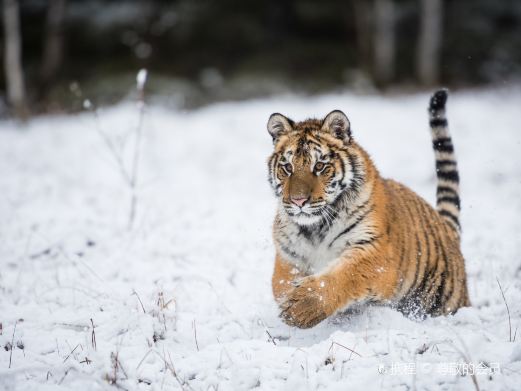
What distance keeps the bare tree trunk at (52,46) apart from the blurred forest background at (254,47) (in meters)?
0.04

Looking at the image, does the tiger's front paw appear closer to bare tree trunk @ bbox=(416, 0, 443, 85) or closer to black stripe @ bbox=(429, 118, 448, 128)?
black stripe @ bbox=(429, 118, 448, 128)

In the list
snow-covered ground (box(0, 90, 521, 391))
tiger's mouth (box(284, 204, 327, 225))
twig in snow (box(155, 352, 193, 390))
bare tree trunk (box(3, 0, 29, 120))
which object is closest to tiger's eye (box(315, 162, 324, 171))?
tiger's mouth (box(284, 204, 327, 225))

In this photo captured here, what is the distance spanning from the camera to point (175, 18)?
19.0 metres

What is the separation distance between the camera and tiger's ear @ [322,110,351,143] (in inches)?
149

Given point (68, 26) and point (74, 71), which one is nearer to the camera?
point (74, 71)

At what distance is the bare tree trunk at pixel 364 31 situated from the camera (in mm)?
17828

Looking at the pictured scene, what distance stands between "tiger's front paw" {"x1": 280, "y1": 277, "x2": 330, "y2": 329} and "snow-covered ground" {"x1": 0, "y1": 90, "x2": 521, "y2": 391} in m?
0.15

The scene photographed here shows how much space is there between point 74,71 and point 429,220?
16211mm

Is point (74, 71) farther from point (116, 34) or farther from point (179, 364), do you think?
point (179, 364)

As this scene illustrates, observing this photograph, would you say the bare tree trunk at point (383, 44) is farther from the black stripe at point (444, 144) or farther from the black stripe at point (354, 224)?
the black stripe at point (354, 224)

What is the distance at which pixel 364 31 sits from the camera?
18.2 m

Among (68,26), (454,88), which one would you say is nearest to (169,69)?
(68,26)

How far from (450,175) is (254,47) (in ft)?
52.3

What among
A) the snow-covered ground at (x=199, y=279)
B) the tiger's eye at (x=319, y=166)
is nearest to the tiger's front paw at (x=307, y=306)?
the snow-covered ground at (x=199, y=279)
